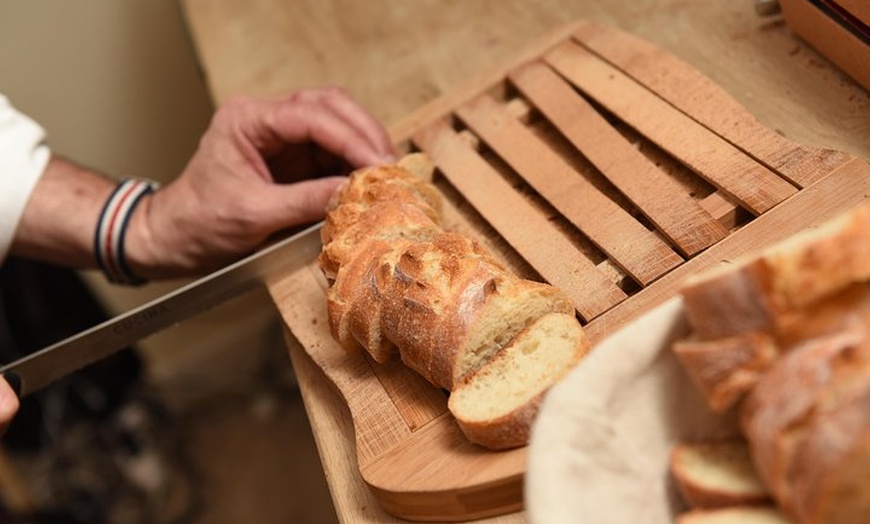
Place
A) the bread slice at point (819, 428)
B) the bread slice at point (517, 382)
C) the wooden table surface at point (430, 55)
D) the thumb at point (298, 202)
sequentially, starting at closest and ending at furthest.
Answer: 1. the bread slice at point (819, 428)
2. the bread slice at point (517, 382)
3. the wooden table surface at point (430, 55)
4. the thumb at point (298, 202)

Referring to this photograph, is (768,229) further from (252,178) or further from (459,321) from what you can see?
(252,178)

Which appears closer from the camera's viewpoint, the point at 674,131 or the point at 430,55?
the point at 674,131

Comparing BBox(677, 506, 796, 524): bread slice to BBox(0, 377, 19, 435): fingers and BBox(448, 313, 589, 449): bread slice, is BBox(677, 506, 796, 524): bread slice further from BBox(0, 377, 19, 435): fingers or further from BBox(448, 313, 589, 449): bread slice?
BBox(0, 377, 19, 435): fingers

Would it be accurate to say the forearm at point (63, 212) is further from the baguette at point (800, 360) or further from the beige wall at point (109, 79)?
the baguette at point (800, 360)

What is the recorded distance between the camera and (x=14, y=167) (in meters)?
1.41

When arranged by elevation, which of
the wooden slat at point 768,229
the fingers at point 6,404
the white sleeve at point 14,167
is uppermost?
the white sleeve at point 14,167

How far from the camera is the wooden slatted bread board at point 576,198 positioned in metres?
0.92

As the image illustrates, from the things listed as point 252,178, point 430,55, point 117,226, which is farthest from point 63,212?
point 430,55

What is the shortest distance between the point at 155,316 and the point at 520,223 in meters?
0.52

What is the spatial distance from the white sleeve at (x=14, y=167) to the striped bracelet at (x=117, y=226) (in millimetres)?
132

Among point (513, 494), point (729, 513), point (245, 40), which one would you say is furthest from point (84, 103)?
point (729, 513)

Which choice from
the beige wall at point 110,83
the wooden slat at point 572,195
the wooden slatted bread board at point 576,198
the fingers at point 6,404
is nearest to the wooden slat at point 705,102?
the wooden slatted bread board at point 576,198

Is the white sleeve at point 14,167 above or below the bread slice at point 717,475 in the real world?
above

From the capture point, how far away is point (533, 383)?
0.84 m
